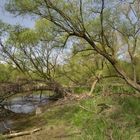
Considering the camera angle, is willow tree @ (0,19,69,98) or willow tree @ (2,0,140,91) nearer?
willow tree @ (2,0,140,91)

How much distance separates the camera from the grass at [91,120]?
32.1 ft

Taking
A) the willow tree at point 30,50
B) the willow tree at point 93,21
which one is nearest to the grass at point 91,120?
the willow tree at point 93,21

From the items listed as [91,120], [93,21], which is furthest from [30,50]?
[91,120]

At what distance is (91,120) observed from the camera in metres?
11.4

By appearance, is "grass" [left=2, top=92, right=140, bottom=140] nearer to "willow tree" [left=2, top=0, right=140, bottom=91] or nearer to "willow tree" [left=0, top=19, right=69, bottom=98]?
"willow tree" [left=2, top=0, right=140, bottom=91]

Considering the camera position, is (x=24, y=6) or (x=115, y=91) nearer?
(x=115, y=91)

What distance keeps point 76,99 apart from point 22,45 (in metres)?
22.4

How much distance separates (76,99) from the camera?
12680 mm

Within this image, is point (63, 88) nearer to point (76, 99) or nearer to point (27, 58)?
point (76, 99)

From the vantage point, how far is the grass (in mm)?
9797

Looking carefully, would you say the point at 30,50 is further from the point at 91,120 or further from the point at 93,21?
the point at 91,120

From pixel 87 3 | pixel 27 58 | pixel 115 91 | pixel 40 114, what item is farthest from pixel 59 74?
pixel 115 91

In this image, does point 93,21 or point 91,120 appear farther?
point 93,21

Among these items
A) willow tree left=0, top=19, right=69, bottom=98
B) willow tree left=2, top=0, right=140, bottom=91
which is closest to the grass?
willow tree left=2, top=0, right=140, bottom=91
